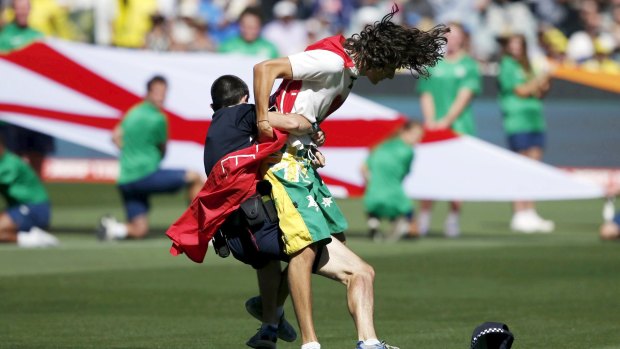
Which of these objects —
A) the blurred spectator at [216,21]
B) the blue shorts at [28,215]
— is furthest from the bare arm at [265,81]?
the blurred spectator at [216,21]

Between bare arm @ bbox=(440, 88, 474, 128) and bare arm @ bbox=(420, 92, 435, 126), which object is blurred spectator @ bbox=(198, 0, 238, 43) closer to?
bare arm @ bbox=(420, 92, 435, 126)

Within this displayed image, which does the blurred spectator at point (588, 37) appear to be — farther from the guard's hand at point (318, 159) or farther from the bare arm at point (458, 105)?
the guard's hand at point (318, 159)

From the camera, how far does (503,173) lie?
19078mm

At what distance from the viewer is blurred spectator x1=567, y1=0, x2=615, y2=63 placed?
1049 inches

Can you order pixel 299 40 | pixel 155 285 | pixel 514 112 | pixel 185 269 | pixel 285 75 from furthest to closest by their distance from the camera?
pixel 299 40
pixel 514 112
pixel 185 269
pixel 155 285
pixel 285 75

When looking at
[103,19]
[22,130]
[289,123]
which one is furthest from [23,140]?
[289,123]

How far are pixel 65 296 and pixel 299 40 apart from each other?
1472 cm

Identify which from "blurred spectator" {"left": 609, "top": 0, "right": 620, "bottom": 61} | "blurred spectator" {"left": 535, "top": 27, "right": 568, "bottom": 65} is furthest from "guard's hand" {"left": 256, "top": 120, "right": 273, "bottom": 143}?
"blurred spectator" {"left": 535, "top": 27, "right": 568, "bottom": 65}

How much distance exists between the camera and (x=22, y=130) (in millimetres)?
19938

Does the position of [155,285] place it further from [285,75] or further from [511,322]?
[285,75]

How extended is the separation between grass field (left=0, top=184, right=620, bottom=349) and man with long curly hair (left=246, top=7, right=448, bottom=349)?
1154 mm

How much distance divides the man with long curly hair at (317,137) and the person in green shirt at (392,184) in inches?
335

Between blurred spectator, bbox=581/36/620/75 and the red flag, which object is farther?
blurred spectator, bbox=581/36/620/75

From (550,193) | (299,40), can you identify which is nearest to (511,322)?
(550,193)
